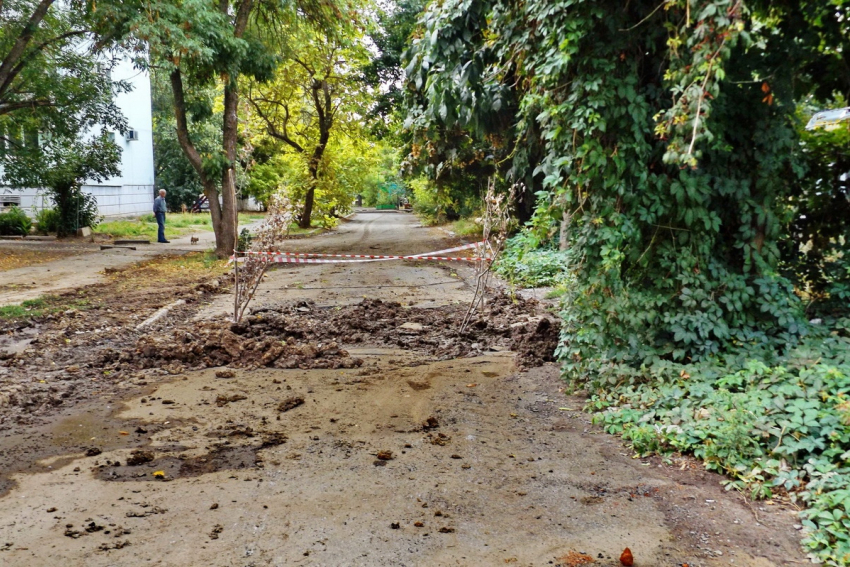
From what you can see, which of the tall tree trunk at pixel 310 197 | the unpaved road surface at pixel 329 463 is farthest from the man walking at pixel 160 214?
the unpaved road surface at pixel 329 463

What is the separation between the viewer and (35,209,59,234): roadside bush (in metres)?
24.1

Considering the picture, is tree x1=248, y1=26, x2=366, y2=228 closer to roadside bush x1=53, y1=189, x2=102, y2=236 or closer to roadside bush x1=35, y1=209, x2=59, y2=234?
roadside bush x1=53, y1=189, x2=102, y2=236

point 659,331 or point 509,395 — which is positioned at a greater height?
point 659,331

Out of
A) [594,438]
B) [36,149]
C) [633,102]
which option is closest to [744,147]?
[633,102]

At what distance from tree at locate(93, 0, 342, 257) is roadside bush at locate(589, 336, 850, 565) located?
10346 mm

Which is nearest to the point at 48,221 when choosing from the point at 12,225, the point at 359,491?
the point at 12,225

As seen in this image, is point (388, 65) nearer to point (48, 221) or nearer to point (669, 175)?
point (48, 221)

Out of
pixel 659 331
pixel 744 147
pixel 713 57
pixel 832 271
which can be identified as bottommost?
pixel 659 331

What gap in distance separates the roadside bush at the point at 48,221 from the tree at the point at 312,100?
26.5ft

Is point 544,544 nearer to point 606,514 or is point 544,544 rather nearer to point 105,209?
point 606,514

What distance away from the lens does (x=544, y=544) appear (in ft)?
12.7

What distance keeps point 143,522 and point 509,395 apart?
3.62m

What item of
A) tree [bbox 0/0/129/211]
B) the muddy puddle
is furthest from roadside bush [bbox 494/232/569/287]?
tree [bbox 0/0/129/211]

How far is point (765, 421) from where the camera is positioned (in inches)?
189
